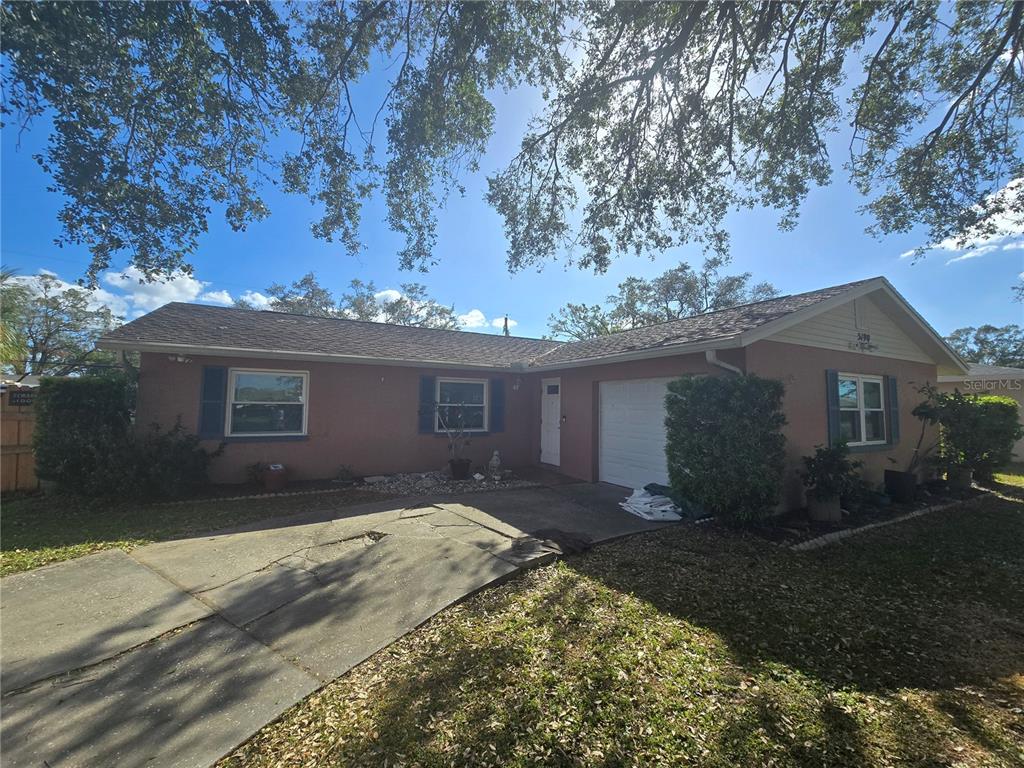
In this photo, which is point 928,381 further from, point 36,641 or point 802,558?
point 36,641

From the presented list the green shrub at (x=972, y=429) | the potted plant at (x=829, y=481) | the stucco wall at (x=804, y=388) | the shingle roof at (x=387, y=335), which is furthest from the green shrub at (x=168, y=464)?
the green shrub at (x=972, y=429)

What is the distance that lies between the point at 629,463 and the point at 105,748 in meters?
7.51

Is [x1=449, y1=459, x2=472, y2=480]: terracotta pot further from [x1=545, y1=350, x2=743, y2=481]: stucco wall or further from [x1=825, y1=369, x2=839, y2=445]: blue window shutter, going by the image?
[x1=825, y1=369, x2=839, y2=445]: blue window shutter

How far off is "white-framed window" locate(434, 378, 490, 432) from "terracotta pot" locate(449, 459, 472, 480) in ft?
3.82

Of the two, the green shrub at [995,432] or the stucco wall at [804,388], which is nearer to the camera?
the stucco wall at [804,388]

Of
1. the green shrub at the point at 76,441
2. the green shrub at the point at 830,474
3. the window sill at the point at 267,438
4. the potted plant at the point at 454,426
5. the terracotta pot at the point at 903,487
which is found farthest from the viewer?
the potted plant at the point at 454,426

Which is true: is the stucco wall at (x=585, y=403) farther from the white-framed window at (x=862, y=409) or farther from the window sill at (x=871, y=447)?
the window sill at (x=871, y=447)

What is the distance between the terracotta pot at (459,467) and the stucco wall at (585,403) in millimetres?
2281

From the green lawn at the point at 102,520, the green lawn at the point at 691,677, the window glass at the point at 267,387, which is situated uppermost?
the window glass at the point at 267,387

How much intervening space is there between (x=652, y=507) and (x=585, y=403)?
322cm

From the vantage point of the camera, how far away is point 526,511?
648 centimetres

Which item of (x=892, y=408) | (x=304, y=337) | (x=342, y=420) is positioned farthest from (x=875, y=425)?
(x=304, y=337)

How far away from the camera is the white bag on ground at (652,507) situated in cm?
623

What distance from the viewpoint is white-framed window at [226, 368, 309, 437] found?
8.13 meters
